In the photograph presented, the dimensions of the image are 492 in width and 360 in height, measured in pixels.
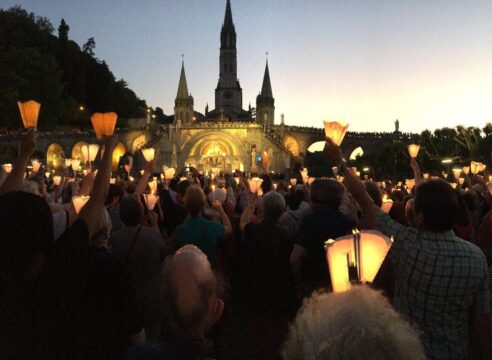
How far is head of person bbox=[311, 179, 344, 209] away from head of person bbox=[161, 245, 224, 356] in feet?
7.17

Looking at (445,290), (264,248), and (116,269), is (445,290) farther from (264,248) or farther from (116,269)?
(264,248)

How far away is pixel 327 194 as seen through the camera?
154 inches

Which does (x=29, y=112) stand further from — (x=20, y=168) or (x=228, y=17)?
(x=228, y=17)

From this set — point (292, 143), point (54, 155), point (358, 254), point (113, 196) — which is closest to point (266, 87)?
point (292, 143)

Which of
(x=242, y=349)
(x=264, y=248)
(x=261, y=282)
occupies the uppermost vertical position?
(x=264, y=248)

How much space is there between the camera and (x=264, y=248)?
4.34 meters

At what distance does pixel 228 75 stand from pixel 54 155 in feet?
126

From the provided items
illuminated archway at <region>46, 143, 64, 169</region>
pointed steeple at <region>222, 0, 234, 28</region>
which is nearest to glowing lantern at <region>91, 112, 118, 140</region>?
illuminated archway at <region>46, 143, 64, 169</region>

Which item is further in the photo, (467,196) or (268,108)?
(268,108)

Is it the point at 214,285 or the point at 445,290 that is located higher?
the point at 214,285

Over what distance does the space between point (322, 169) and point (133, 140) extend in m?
23.6

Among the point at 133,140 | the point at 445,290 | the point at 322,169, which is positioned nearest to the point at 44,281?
the point at 445,290

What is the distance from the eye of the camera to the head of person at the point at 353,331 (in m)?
1.25

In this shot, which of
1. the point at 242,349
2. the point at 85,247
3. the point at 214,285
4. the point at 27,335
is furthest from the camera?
the point at 242,349
